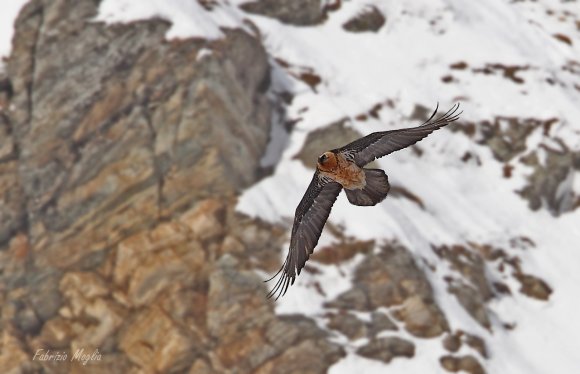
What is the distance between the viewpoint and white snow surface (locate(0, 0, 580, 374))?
859 inches

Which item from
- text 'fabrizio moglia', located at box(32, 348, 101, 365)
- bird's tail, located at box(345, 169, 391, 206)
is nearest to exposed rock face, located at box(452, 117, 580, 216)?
text 'fabrizio moglia', located at box(32, 348, 101, 365)

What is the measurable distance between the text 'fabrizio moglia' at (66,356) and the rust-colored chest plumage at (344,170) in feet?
35.4

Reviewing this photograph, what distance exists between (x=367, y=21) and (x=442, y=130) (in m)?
6.71

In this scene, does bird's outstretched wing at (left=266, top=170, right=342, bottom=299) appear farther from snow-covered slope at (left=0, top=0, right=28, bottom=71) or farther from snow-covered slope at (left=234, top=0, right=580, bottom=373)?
snow-covered slope at (left=0, top=0, right=28, bottom=71)

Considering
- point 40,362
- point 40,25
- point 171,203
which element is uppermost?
point 40,25

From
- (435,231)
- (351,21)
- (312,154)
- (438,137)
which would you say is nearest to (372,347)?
(435,231)

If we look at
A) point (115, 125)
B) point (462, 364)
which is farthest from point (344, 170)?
point (115, 125)

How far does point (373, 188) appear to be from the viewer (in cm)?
1123

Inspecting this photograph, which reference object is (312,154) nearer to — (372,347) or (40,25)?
(372,347)

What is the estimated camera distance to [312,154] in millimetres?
24875

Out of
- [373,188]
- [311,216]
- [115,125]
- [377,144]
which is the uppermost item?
[377,144]

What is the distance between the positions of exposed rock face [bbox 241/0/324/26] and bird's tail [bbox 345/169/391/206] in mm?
21294

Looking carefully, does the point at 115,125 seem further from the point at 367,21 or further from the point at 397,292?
the point at 367,21

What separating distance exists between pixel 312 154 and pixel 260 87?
10.2 ft
